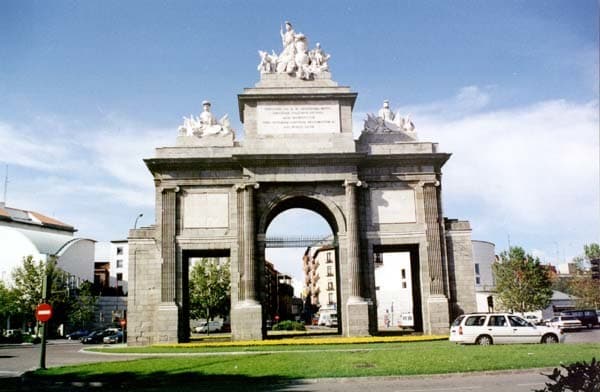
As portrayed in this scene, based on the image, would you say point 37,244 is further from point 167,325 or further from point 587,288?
point 587,288

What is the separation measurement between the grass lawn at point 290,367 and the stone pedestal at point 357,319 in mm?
12705

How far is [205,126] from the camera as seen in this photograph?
40.1m

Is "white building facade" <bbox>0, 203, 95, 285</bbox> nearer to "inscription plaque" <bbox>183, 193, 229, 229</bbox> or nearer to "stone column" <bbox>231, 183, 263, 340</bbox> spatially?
"inscription plaque" <bbox>183, 193, 229, 229</bbox>

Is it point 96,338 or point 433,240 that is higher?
point 433,240

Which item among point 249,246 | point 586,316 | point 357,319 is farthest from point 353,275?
point 586,316

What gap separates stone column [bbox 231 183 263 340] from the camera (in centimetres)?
3628

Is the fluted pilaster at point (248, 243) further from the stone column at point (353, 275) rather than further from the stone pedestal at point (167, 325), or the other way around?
the stone column at point (353, 275)

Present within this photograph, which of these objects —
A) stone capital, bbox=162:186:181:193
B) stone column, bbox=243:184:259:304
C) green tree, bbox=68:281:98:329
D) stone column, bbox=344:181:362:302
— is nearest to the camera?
stone column, bbox=243:184:259:304

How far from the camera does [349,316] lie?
36438 mm

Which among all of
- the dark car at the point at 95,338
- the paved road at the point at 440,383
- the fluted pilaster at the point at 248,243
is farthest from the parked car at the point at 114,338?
the paved road at the point at 440,383

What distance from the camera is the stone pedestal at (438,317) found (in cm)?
3741

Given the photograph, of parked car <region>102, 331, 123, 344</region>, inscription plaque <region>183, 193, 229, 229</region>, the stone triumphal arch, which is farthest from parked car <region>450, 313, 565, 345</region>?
parked car <region>102, 331, 123, 344</region>

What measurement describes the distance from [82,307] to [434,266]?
4864 centimetres

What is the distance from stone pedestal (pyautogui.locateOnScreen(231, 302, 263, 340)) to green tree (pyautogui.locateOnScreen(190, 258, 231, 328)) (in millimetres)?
33406
